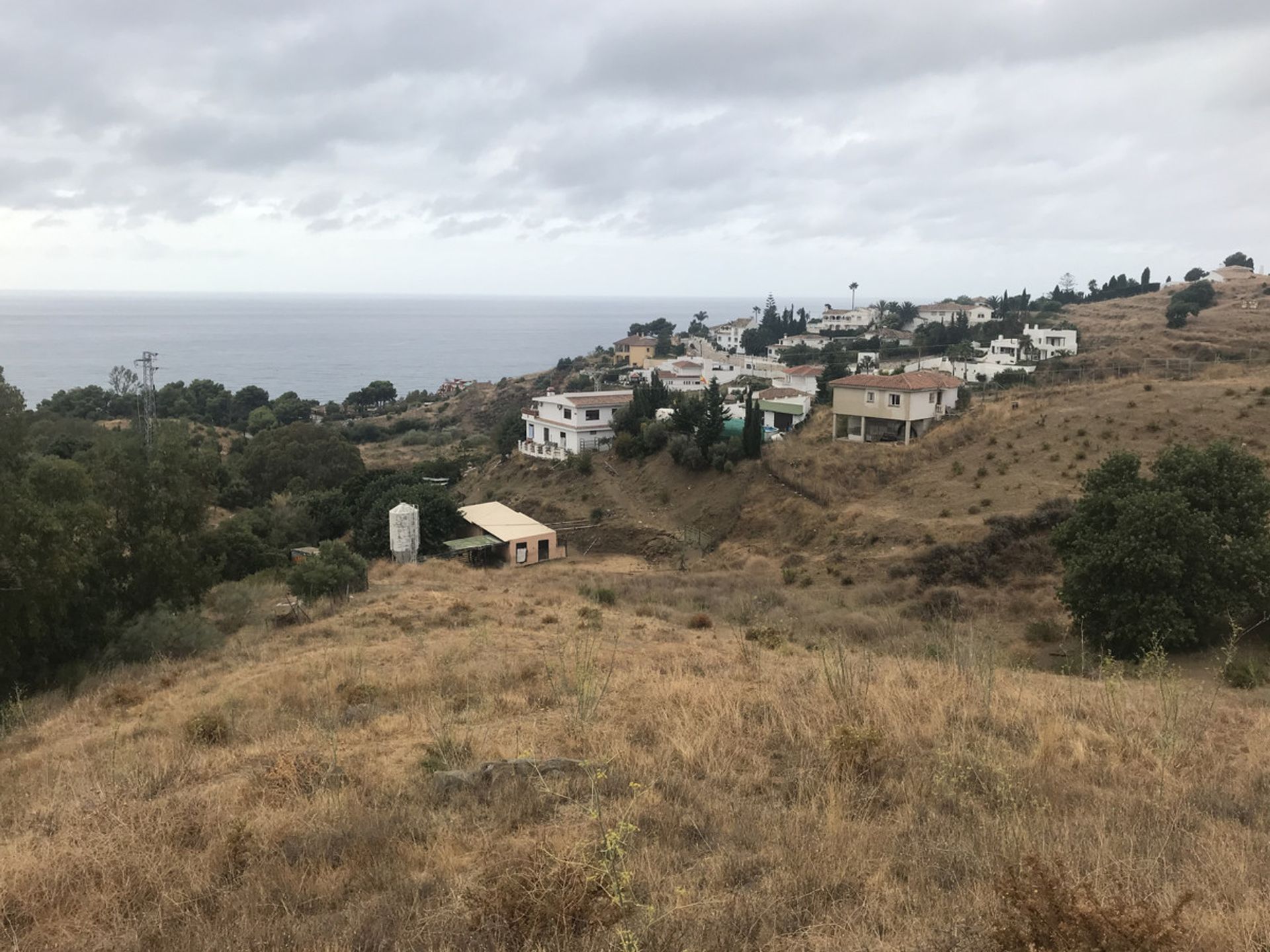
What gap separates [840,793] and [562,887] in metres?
2.38

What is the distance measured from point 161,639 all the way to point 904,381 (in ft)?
101

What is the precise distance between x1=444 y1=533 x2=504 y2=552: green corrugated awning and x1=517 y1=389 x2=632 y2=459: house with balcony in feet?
42.4

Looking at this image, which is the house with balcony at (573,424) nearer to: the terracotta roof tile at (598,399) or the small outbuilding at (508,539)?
the terracotta roof tile at (598,399)

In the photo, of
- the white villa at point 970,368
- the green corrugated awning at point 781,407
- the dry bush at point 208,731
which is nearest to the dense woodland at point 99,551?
the dry bush at point 208,731

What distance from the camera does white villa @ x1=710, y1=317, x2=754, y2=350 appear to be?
109m

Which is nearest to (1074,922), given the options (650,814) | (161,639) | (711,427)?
(650,814)

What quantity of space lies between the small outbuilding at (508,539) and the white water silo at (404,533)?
155 cm

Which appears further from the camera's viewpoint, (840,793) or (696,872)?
(840,793)

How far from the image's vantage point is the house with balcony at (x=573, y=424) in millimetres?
47125

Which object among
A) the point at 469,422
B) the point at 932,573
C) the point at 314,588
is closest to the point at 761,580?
the point at 932,573

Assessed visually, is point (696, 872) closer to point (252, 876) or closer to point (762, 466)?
point (252, 876)

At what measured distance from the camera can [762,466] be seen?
3634 cm

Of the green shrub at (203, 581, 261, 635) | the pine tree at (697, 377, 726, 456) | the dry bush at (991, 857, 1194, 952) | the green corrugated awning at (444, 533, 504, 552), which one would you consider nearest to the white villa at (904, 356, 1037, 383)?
the pine tree at (697, 377, 726, 456)

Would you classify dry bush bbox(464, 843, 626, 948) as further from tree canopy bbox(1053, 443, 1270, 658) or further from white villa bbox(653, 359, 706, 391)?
white villa bbox(653, 359, 706, 391)
